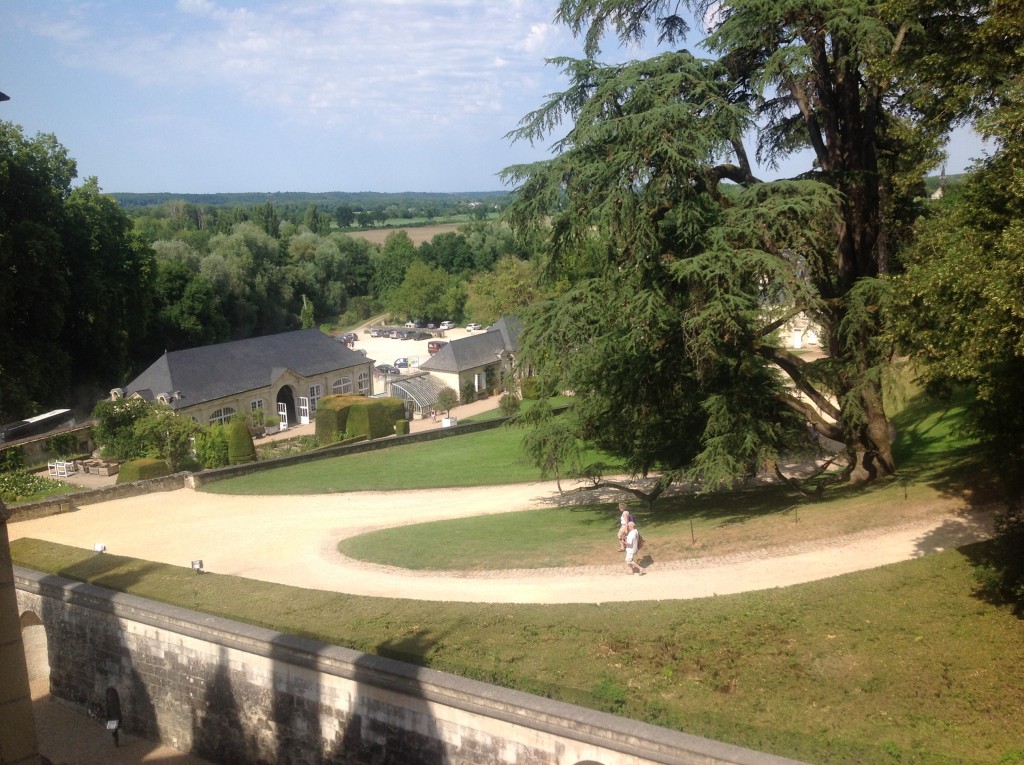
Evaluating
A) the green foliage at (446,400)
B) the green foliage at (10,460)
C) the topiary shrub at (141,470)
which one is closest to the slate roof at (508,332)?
the green foliage at (446,400)

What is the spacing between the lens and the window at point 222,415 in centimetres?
4125

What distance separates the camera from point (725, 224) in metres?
15.3

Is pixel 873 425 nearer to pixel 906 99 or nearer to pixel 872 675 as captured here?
pixel 906 99

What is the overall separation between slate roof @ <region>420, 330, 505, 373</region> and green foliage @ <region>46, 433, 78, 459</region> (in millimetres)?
19569

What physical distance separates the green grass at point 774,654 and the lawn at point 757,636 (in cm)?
2

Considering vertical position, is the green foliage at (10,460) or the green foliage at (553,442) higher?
the green foliage at (553,442)

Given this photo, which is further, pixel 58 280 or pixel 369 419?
pixel 58 280

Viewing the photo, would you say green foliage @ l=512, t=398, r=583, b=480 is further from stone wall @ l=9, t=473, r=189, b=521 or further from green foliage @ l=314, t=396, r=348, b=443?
green foliage @ l=314, t=396, r=348, b=443

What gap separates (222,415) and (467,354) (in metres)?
14.0

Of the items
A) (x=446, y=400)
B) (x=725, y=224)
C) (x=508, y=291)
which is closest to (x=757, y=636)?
(x=725, y=224)

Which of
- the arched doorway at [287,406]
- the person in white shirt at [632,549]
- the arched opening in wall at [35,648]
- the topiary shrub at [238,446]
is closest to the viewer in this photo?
the person in white shirt at [632,549]

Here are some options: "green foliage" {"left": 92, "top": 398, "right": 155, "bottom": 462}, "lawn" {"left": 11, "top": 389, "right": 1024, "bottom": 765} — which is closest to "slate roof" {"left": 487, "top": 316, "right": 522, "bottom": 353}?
"green foliage" {"left": 92, "top": 398, "right": 155, "bottom": 462}

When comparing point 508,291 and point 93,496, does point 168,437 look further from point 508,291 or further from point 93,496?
point 508,291

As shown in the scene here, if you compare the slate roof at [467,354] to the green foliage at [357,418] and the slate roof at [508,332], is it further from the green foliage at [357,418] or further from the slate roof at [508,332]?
the green foliage at [357,418]
